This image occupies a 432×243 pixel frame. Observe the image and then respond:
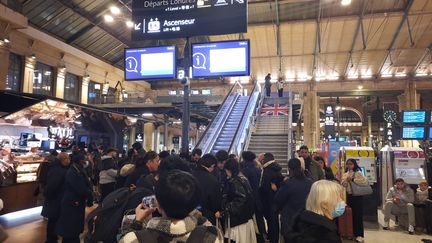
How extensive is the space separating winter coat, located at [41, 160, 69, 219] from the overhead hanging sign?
12.7 feet

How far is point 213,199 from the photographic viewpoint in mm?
3678

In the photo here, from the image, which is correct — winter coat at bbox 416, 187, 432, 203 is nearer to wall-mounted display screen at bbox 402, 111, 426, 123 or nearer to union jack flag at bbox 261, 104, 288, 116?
wall-mounted display screen at bbox 402, 111, 426, 123

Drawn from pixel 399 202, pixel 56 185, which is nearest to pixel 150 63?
pixel 56 185

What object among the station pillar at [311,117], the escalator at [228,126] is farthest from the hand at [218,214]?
the station pillar at [311,117]

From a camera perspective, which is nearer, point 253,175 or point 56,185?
point 56,185

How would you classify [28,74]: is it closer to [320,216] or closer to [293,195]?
[293,195]

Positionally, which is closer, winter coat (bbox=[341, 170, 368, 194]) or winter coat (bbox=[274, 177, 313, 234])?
winter coat (bbox=[274, 177, 313, 234])

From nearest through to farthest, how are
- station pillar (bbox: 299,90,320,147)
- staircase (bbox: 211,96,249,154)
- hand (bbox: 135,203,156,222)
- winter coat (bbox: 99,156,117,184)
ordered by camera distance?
hand (bbox: 135,203,156,222)
winter coat (bbox: 99,156,117,184)
staircase (bbox: 211,96,249,154)
station pillar (bbox: 299,90,320,147)

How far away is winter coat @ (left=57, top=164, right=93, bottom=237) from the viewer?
4168mm

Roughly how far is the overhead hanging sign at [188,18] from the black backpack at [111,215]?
537 cm

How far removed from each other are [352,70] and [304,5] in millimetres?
8132

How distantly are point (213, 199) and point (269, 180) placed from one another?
1.39 metres

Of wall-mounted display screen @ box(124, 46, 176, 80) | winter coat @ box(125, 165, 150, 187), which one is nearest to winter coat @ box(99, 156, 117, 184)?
wall-mounted display screen @ box(124, 46, 176, 80)

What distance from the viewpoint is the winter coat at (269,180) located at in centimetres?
477
